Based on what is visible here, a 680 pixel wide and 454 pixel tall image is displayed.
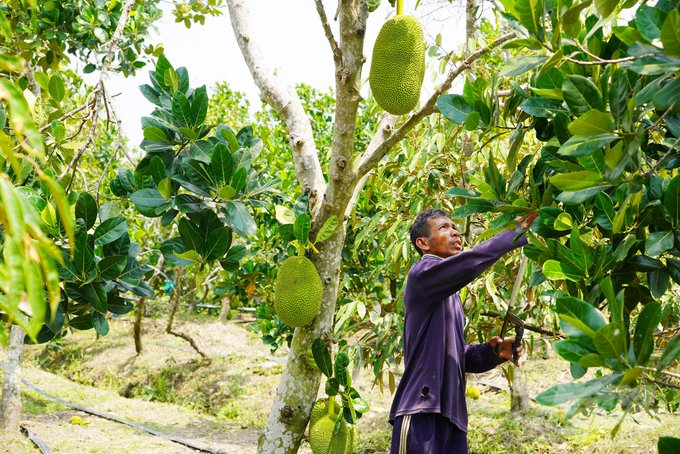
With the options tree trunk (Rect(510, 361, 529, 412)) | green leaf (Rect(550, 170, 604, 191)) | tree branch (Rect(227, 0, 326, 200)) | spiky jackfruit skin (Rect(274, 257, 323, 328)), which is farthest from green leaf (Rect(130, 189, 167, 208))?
tree trunk (Rect(510, 361, 529, 412))

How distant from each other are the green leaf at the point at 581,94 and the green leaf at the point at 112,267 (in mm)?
1124

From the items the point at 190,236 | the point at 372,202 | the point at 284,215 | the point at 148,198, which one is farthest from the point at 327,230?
the point at 372,202

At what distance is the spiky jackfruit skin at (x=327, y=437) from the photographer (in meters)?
1.69

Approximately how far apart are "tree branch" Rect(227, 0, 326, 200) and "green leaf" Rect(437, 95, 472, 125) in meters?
0.74

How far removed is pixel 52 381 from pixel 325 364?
18.6 feet

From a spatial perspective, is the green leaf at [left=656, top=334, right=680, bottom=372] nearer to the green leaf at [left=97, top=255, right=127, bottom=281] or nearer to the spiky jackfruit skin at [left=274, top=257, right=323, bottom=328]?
the spiky jackfruit skin at [left=274, top=257, right=323, bottom=328]

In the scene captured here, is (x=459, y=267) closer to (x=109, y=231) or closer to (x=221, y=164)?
(x=221, y=164)

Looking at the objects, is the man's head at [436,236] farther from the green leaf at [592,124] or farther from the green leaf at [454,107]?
the green leaf at [592,124]

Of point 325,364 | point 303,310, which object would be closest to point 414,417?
point 325,364

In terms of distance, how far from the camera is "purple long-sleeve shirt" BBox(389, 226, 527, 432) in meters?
1.48

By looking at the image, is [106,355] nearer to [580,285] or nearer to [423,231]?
[423,231]

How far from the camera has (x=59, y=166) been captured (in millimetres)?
1819

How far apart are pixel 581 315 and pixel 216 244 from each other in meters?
1.04

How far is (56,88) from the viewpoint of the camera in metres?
1.77
